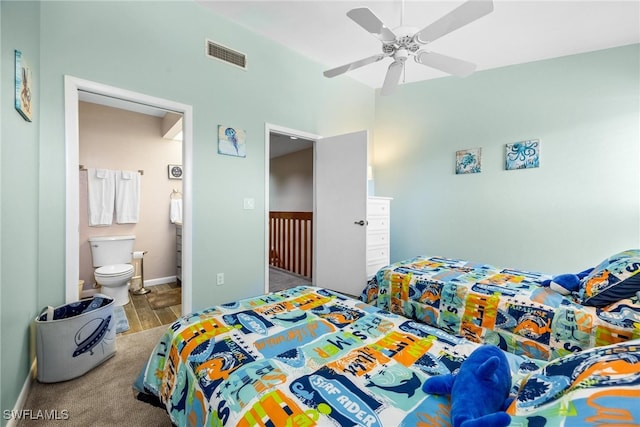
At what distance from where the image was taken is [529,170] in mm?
3000

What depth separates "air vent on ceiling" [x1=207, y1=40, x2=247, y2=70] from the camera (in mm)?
2590

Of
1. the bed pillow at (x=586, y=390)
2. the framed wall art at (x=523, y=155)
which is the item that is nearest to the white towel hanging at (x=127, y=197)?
the bed pillow at (x=586, y=390)

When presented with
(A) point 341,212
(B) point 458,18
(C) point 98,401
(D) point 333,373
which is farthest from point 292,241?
(D) point 333,373

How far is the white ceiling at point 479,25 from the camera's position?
2295 mm

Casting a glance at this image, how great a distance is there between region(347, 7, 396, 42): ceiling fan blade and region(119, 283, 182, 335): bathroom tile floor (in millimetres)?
2931

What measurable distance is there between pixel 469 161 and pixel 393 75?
5.55ft

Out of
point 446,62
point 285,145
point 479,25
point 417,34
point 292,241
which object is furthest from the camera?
point 285,145

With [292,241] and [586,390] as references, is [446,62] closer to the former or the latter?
[586,390]

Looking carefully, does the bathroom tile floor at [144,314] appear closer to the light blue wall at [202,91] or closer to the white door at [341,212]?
the light blue wall at [202,91]

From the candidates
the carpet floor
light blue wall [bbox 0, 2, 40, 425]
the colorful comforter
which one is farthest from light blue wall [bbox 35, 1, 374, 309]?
the colorful comforter

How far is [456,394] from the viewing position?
28.3 inches

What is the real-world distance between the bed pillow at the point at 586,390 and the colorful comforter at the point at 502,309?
2.91 ft

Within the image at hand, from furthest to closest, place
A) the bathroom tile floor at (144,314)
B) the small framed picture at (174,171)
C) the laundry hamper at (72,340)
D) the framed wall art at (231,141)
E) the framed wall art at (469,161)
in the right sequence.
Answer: the small framed picture at (174,171) < the framed wall art at (469,161) < the framed wall art at (231,141) < the bathroom tile floor at (144,314) < the laundry hamper at (72,340)

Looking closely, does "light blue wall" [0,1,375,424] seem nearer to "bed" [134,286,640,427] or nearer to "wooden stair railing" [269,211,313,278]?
"bed" [134,286,640,427]
